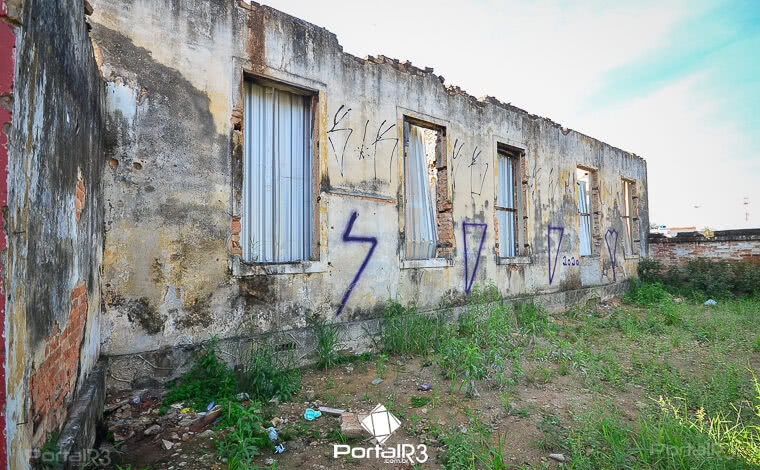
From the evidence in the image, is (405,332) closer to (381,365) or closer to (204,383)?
(381,365)

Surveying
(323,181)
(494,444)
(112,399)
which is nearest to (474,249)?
(323,181)

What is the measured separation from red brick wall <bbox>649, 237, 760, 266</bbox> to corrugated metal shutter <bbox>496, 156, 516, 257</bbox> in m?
7.20

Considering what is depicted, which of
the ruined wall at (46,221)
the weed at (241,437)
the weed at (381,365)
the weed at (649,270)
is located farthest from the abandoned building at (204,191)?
the weed at (649,270)

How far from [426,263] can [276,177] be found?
8.35 feet

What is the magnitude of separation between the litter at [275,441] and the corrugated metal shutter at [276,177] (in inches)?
73.8

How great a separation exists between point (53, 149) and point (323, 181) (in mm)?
3076

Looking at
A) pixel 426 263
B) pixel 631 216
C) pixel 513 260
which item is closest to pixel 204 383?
pixel 426 263

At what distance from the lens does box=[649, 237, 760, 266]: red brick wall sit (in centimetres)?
1098

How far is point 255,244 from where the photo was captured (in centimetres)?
451

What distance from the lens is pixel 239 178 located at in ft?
14.0

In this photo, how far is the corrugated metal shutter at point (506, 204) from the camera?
778cm

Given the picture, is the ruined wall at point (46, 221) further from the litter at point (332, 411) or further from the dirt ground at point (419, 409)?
the litter at point (332, 411)

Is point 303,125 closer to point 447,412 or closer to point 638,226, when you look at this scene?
point 447,412

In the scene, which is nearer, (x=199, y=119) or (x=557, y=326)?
(x=199, y=119)
